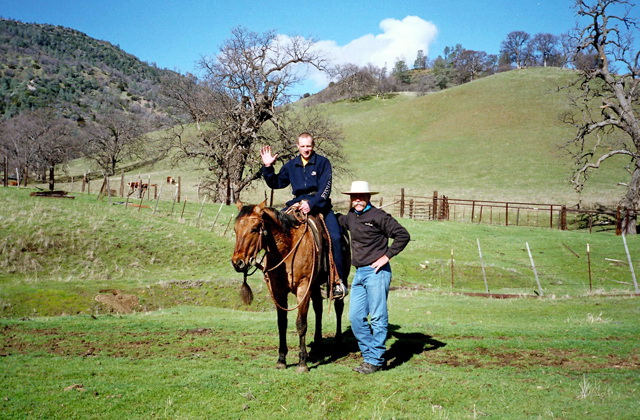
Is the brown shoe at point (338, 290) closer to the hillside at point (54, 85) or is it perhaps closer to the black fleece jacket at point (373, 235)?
the black fleece jacket at point (373, 235)

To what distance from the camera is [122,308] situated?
15359 millimetres

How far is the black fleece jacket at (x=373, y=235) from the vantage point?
7340 mm

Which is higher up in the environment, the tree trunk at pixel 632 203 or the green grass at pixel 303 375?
the tree trunk at pixel 632 203

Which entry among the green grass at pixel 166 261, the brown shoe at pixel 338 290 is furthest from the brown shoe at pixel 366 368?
the green grass at pixel 166 261

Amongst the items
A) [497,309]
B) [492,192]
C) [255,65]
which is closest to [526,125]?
[492,192]

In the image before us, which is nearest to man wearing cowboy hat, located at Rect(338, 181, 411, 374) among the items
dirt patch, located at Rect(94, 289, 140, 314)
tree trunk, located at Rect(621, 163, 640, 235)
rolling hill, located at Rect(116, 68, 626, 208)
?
dirt patch, located at Rect(94, 289, 140, 314)

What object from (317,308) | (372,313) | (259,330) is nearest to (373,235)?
(372,313)

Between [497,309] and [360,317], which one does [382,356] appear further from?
[497,309]

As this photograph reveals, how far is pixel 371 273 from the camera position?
739 centimetres

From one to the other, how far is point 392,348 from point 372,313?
1.95 m

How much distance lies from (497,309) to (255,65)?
36.0 m

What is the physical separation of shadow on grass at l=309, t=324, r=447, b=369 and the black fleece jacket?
191 centimetres

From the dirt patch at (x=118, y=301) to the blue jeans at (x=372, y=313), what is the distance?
34.9 feet

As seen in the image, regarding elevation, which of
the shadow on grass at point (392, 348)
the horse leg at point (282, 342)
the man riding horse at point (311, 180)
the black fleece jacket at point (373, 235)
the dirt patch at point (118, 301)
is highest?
the man riding horse at point (311, 180)
